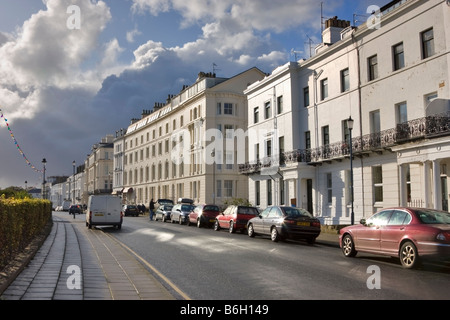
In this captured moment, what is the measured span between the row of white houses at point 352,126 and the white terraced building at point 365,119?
0.06m

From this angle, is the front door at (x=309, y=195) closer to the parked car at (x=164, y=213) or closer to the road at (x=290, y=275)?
the parked car at (x=164, y=213)

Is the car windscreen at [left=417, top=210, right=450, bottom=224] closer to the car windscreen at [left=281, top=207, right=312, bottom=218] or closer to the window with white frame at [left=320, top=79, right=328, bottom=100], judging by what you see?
the car windscreen at [left=281, top=207, right=312, bottom=218]

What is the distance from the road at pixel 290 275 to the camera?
26.0 feet

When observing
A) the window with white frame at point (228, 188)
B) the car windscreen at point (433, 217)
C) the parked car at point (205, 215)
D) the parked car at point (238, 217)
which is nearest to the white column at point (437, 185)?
the car windscreen at point (433, 217)

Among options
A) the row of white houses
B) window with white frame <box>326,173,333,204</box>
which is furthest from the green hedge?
window with white frame <box>326,173,333,204</box>

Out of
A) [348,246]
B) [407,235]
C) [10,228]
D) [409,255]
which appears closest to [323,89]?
[348,246]

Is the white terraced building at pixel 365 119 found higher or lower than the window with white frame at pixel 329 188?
higher

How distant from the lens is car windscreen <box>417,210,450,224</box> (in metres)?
11.1

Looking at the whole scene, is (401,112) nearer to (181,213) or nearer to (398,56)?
(398,56)

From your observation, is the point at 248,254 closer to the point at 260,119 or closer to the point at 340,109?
the point at 340,109

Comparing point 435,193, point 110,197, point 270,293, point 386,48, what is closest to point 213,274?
point 270,293

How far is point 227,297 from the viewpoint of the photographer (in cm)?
764

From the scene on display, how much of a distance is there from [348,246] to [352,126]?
980 cm
